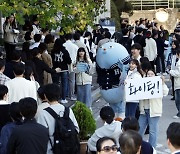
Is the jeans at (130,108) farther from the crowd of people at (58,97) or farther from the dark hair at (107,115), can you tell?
the dark hair at (107,115)

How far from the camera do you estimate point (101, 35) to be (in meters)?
18.8

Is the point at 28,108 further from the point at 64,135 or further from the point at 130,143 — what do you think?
the point at 130,143

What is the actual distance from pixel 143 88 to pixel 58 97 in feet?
8.43

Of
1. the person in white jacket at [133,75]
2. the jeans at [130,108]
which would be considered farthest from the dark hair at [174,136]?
the jeans at [130,108]

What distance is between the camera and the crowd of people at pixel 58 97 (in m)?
6.37

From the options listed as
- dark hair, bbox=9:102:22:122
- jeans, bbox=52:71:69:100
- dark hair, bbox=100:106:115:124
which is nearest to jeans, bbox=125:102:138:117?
dark hair, bbox=100:106:115:124

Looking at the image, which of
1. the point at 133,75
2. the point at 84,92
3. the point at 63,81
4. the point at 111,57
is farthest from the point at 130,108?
the point at 63,81

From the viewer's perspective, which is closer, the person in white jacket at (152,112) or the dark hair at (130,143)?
the dark hair at (130,143)

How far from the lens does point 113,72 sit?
11539 mm

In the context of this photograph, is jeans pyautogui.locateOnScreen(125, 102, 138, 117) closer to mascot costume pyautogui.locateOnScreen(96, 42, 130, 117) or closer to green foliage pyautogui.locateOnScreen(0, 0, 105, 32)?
mascot costume pyautogui.locateOnScreen(96, 42, 130, 117)

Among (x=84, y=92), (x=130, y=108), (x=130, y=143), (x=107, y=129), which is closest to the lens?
(x=130, y=143)

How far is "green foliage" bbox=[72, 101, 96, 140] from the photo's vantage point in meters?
8.88

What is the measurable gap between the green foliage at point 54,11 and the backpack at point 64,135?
306cm

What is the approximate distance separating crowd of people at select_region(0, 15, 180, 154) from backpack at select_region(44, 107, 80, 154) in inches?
2.4
